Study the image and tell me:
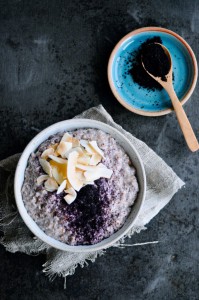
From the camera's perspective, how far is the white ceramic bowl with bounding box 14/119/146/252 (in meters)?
1.75

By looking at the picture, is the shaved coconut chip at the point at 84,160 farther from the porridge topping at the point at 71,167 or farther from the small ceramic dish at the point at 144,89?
the small ceramic dish at the point at 144,89

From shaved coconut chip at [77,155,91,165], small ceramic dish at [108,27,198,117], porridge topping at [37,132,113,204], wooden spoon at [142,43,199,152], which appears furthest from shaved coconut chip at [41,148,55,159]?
wooden spoon at [142,43,199,152]

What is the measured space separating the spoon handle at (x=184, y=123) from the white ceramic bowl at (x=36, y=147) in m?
0.34

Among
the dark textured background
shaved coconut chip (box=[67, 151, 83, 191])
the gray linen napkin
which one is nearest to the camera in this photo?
shaved coconut chip (box=[67, 151, 83, 191])

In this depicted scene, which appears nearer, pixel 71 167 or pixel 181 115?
pixel 71 167

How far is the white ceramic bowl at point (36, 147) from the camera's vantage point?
1.75 m

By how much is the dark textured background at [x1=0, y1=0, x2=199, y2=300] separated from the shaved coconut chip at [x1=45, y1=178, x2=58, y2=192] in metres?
0.46

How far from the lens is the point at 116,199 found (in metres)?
1.76

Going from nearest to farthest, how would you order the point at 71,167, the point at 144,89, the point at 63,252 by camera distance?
the point at 71,167 < the point at 63,252 < the point at 144,89

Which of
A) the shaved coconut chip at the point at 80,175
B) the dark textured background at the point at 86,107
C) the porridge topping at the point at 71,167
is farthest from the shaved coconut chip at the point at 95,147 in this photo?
the dark textured background at the point at 86,107

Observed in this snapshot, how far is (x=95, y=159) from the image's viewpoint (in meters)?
1.72

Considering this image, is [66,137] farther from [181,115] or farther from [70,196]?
[181,115]

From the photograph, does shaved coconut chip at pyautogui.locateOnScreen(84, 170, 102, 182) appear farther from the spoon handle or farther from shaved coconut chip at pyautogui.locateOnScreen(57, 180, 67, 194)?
the spoon handle

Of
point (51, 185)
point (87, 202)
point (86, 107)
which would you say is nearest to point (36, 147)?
point (51, 185)
